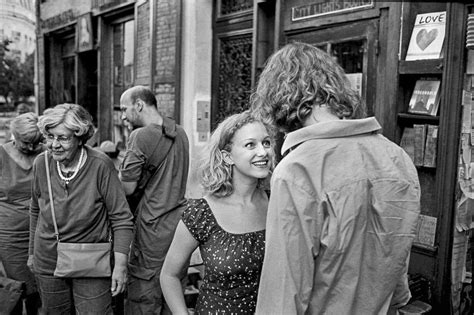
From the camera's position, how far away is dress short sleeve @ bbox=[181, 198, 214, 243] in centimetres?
232

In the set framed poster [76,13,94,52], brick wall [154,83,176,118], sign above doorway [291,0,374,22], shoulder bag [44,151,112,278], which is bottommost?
shoulder bag [44,151,112,278]

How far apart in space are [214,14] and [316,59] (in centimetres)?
531

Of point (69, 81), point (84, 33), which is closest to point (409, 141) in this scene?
point (84, 33)

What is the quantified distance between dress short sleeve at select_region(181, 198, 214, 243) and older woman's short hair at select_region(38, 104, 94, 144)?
1.19 m

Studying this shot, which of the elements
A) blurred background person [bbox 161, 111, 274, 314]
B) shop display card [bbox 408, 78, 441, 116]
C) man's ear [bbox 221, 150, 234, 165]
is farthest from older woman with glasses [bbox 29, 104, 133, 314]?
shop display card [bbox 408, 78, 441, 116]

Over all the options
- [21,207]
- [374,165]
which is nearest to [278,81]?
[374,165]

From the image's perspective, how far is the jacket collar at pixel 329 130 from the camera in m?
1.69

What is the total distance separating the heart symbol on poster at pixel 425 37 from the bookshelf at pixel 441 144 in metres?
0.10

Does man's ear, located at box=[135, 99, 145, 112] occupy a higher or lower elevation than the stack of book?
higher

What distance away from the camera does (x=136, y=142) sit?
3805 mm

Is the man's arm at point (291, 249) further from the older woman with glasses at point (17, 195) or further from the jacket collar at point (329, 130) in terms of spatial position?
the older woman with glasses at point (17, 195)

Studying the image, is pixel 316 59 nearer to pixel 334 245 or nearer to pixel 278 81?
pixel 278 81

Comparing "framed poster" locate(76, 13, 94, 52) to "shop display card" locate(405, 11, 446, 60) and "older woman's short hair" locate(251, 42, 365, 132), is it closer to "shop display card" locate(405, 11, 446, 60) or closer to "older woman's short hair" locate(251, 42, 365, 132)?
"shop display card" locate(405, 11, 446, 60)

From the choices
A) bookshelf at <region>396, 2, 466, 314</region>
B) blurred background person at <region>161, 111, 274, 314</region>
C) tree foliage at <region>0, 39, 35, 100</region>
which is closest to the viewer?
blurred background person at <region>161, 111, 274, 314</region>
